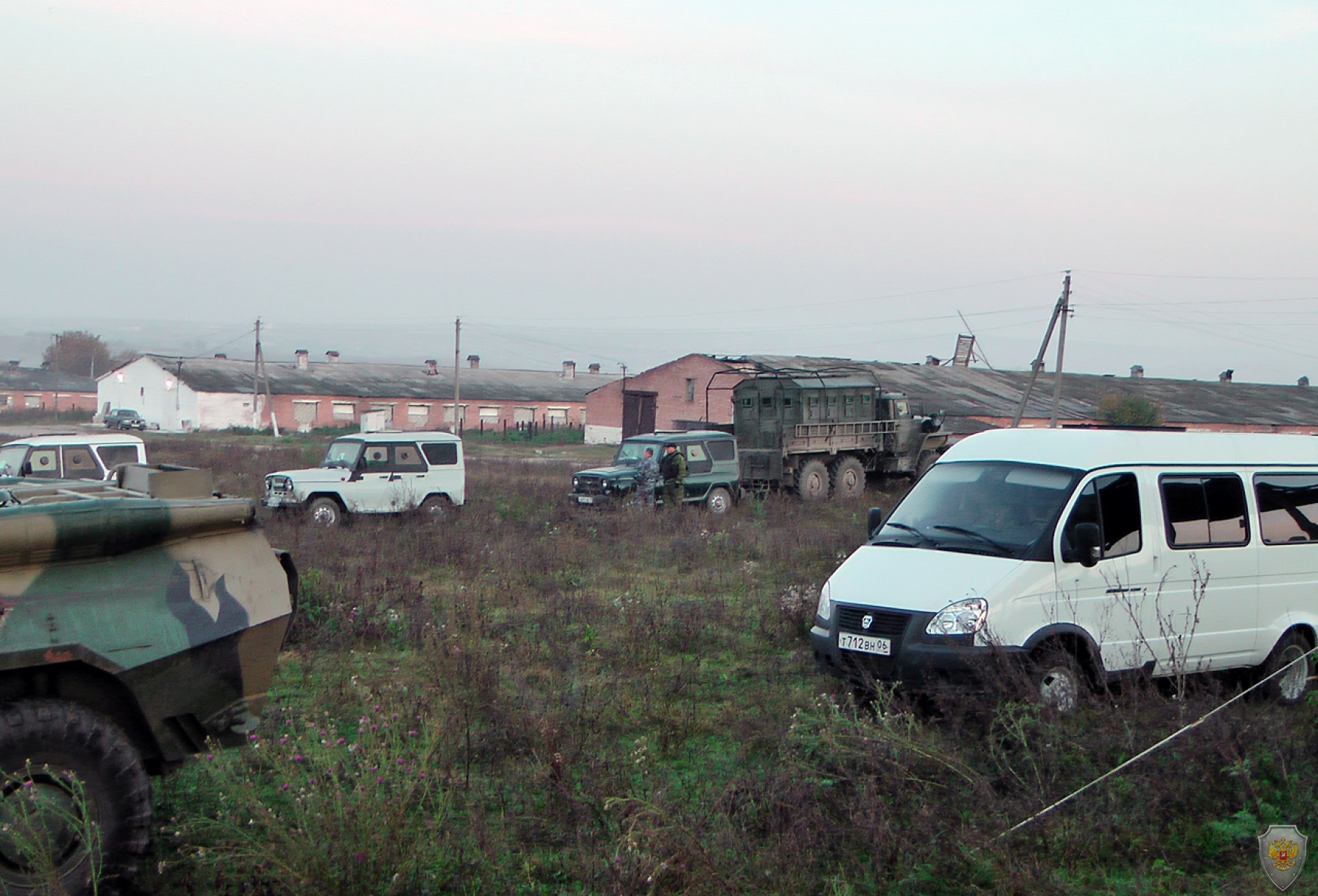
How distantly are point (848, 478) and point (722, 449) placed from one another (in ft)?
13.5

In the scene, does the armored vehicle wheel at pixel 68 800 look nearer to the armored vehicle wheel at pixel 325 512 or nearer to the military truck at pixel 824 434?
the armored vehicle wheel at pixel 325 512

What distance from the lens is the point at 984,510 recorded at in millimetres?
6957

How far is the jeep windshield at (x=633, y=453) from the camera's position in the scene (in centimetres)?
1966

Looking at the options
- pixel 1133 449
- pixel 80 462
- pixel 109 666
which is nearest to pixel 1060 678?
pixel 1133 449

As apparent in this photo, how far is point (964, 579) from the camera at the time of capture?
20.5ft

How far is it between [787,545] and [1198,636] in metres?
7.75

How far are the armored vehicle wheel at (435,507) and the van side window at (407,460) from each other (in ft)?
1.69

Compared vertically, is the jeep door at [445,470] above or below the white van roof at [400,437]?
below

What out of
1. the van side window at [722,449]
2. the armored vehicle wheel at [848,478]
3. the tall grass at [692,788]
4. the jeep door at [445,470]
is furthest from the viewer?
the armored vehicle wheel at [848,478]

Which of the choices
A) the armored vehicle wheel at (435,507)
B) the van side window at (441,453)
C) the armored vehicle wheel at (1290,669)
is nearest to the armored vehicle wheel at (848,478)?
the van side window at (441,453)

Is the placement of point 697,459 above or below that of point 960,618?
above

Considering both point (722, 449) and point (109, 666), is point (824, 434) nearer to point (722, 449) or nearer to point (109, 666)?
point (722, 449)

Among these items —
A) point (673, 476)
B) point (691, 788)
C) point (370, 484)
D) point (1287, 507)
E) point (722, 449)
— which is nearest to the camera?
point (691, 788)

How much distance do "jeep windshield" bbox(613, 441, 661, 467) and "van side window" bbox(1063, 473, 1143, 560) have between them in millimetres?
13003
